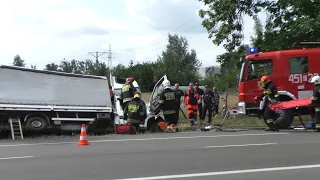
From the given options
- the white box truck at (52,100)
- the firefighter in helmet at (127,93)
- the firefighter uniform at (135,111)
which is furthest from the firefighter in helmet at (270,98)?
the white box truck at (52,100)

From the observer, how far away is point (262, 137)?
1250cm

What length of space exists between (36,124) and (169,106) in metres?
4.26

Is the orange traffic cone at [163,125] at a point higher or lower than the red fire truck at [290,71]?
lower

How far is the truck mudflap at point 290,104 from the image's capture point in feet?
46.6

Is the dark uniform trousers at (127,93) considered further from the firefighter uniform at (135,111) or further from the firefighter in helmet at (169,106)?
the firefighter in helmet at (169,106)

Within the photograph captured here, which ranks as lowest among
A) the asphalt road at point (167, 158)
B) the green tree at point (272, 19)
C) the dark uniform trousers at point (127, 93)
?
the asphalt road at point (167, 158)

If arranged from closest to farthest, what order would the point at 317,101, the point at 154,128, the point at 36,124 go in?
the point at 317,101, the point at 36,124, the point at 154,128

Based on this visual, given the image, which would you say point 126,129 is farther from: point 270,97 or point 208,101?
point 208,101

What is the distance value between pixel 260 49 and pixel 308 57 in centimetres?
586

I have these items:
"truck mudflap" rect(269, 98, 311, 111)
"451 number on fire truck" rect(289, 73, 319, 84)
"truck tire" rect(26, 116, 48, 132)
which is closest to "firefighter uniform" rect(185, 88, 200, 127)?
"truck mudflap" rect(269, 98, 311, 111)

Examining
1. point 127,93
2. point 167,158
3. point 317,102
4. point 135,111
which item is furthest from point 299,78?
point 167,158

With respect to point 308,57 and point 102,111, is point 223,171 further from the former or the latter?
point 308,57

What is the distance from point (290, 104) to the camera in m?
14.4

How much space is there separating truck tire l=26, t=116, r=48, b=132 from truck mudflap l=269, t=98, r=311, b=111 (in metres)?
7.21
